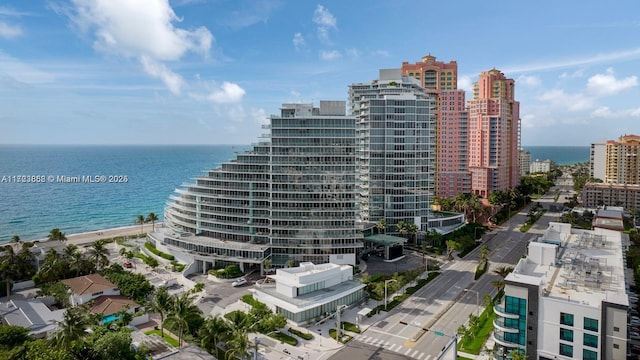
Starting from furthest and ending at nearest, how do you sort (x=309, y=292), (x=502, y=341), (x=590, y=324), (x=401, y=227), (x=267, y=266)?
(x=401, y=227) < (x=267, y=266) < (x=309, y=292) < (x=502, y=341) < (x=590, y=324)

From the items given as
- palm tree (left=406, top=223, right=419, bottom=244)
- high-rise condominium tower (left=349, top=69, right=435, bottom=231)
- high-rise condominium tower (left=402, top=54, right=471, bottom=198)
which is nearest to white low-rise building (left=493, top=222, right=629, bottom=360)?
palm tree (left=406, top=223, right=419, bottom=244)

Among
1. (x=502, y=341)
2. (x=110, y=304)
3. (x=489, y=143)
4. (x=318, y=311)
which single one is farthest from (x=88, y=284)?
(x=489, y=143)

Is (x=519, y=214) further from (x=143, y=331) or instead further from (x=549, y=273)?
(x=143, y=331)

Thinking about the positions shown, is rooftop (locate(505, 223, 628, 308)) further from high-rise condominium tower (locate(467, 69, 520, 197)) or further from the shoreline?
the shoreline

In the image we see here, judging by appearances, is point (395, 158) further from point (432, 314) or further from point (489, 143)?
point (489, 143)

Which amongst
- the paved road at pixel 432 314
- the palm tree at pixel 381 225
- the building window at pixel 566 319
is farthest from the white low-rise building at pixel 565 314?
the palm tree at pixel 381 225

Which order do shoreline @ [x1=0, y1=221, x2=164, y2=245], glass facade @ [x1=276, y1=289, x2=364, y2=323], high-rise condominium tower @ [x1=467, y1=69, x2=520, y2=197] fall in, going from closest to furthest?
glass facade @ [x1=276, y1=289, x2=364, y2=323], shoreline @ [x1=0, y1=221, x2=164, y2=245], high-rise condominium tower @ [x1=467, y1=69, x2=520, y2=197]
